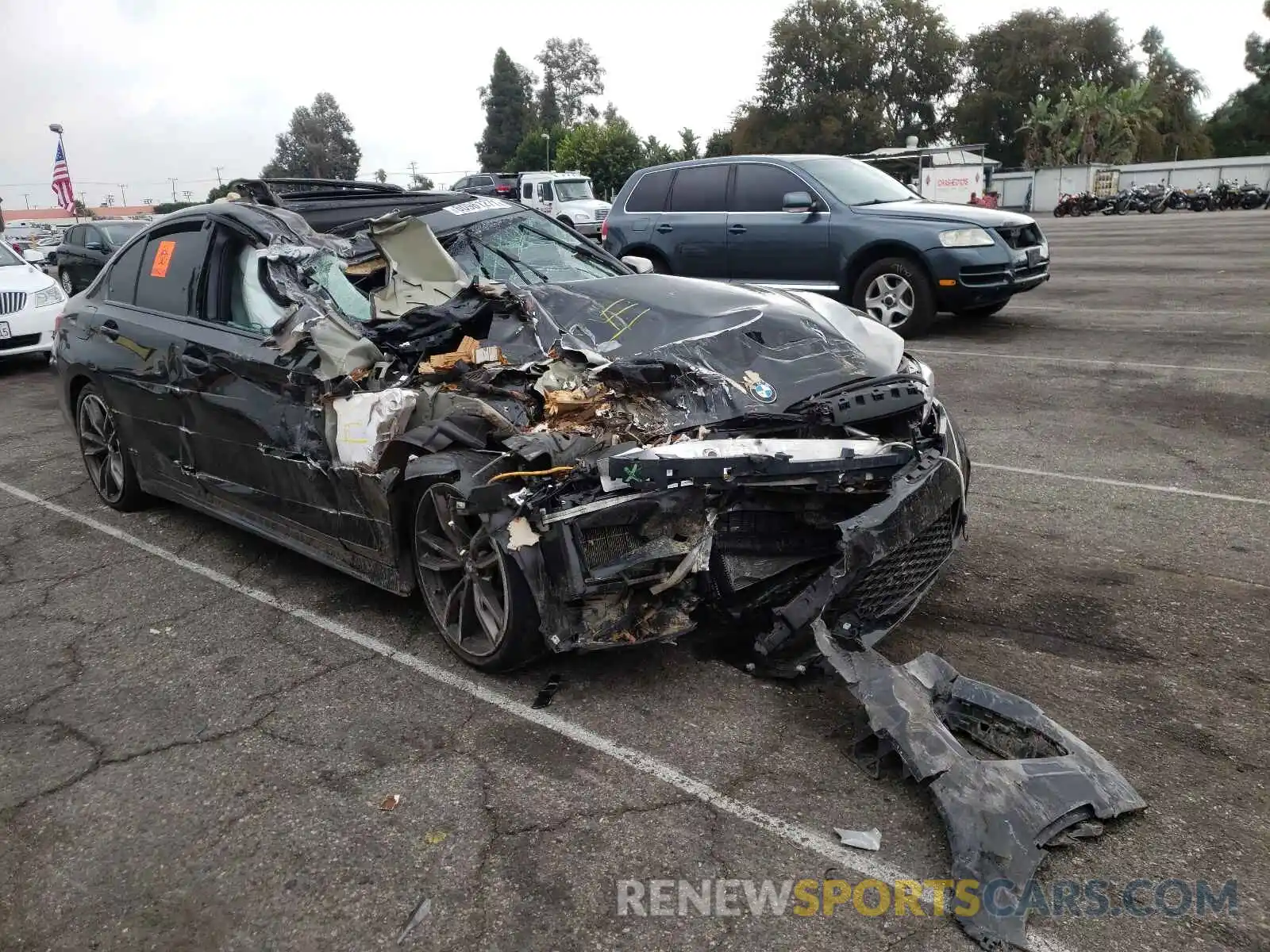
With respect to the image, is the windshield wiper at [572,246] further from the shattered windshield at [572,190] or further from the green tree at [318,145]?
the green tree at [318,145]

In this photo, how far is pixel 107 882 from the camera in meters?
2.70

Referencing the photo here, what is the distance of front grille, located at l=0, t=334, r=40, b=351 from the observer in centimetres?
1130

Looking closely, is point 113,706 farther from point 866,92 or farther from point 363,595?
point 866,92

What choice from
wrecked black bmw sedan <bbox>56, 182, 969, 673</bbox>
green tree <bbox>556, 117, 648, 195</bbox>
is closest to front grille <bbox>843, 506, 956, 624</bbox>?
wrecked black bmw sedan <bbox>56, 182, 969, 673</bbox>

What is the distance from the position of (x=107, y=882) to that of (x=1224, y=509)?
17.7 ft

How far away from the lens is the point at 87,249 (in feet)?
53.3

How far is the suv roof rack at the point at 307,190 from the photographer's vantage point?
5.12 m

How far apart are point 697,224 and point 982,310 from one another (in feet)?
11.3

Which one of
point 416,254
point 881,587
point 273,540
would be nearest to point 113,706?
point 273,540

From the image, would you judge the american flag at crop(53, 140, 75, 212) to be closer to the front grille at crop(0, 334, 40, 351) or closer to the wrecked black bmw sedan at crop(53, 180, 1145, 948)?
the front grille at crop(0, 334, 40, 351)

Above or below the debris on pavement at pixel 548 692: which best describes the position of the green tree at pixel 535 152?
above

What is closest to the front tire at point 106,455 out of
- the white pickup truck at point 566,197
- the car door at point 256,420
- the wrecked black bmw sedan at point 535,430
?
the wrecked black bmw sedan at point 535,430

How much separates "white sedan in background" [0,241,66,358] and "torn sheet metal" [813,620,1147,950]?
1129cm

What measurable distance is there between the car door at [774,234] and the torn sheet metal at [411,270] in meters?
6.60
